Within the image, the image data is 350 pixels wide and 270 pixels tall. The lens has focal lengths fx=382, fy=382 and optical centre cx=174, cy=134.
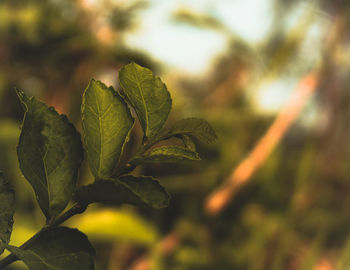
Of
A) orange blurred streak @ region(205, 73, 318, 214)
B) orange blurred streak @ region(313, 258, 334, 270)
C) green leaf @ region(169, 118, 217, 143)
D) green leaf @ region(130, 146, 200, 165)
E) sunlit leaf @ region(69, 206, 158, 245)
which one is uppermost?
green leaf @ region(169, 118, 217, 143)

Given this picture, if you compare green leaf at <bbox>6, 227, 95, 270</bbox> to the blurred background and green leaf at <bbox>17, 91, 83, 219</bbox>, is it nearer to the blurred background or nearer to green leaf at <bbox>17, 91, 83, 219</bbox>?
green leaf at <bbox>17, 91, 83, 219</bbox>

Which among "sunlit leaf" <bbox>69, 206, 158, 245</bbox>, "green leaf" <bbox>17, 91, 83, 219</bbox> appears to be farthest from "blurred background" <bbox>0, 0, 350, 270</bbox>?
"green leaf" <bbox>17, 91, 83, 219</bbox>

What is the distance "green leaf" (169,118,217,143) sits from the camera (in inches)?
3.7

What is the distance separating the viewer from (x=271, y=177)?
29.1 inches

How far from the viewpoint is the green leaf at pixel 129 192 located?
0.27 ft

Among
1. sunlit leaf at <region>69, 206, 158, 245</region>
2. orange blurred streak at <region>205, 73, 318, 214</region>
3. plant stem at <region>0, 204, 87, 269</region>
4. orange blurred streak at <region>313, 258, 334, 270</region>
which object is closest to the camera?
plant stem at <region>0, 204, 87, 269</region>

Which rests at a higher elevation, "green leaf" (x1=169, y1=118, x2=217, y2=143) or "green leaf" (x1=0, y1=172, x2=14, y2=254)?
"green leaf" (x1=169, y1=118, x2=217, y2=143)

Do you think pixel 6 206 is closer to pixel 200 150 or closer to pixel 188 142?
pixel 188 142

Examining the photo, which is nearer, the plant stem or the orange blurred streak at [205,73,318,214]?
the plant stem

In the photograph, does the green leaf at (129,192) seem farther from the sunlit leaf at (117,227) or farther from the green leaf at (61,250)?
the sunlit leaf at (117,227)

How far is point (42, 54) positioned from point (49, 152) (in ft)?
1.76

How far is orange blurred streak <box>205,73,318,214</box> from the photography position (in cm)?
59

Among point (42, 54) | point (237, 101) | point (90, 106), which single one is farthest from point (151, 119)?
point (237, 101)

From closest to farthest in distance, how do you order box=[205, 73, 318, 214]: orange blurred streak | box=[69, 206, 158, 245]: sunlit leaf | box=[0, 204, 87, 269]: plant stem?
box=[0, 204, 87, 269]: plant stem
box=[69, 206, 158, 245]: sunlit leaf
box=[205, 73, 318, 214]: orange blurred streak
